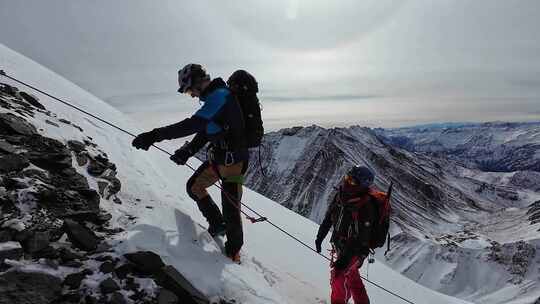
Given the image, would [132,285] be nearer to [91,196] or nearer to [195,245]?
[195,245]

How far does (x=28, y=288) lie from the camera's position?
470 centimetres

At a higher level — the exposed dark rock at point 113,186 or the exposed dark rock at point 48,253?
the exposed dark rock at point 113,186

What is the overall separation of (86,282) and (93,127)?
21.3ft

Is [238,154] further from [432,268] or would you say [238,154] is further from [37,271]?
[432,268]

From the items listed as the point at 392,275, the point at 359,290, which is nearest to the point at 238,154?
the point at 359,290

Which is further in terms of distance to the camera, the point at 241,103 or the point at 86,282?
the point at 241,103

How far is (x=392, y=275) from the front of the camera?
1506 cm

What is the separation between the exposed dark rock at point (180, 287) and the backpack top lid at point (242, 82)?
3.28 meters

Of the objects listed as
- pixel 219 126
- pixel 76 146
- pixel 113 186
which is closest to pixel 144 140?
pixel 219 126

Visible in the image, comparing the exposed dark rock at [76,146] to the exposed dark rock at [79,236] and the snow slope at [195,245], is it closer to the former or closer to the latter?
the snow slope at [195,245]

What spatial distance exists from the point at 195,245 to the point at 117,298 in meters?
1.99

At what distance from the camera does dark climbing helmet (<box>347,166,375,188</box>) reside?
7.57 m

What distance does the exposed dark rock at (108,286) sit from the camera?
16.9 ft

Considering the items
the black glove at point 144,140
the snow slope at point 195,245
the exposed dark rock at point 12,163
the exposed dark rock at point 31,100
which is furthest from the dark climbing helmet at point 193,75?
the exposed dark rock at point 31,100
